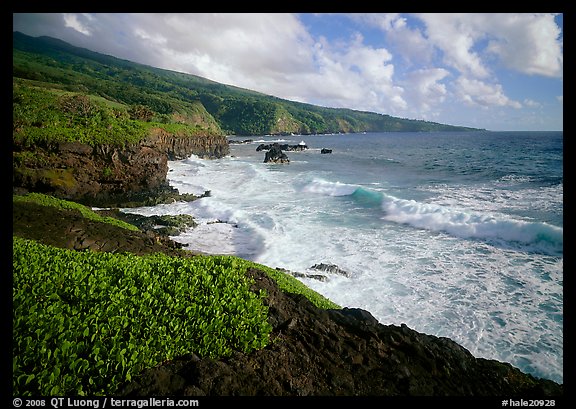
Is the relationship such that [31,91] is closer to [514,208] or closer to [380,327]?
[380,327]

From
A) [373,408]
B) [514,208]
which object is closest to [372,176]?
[514,208]

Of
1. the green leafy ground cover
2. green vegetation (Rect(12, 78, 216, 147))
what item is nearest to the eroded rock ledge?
green vegetation (Rect(12, 78, 216, 147))

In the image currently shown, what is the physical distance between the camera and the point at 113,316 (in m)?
4.77

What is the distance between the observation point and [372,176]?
47.5 m

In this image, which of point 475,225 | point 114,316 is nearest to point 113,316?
point 114,316

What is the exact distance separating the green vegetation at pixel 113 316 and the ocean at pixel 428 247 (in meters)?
7.85

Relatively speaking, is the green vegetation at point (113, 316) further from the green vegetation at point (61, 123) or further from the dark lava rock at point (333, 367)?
the green vegetation at point (61, 123)

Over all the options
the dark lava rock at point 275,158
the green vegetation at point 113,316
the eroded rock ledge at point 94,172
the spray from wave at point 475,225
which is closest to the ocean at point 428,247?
the spray from wave at point 475,225

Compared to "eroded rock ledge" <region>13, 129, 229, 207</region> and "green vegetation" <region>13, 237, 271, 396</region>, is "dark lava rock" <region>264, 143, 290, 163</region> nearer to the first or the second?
"eroded rock ledge" <region>13, 129, 229, 207</region>

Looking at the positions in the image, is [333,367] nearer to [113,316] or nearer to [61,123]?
[113,316]

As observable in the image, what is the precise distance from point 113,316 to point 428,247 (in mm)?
18015

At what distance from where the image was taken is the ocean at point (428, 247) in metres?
11.4

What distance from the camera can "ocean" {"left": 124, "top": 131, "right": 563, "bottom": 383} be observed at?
11.4 metres

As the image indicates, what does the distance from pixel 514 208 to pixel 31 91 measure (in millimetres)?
50754
